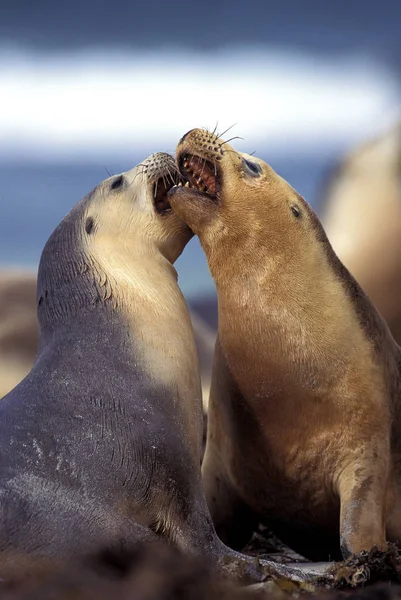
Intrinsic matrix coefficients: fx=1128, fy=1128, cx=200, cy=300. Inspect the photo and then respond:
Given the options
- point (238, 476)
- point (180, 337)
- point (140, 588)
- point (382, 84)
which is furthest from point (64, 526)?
point (382, 84)

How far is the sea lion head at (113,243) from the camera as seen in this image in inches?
163

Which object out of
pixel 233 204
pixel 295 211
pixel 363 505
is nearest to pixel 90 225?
pixel 233 204

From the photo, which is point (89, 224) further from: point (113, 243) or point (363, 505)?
point (363, 505)

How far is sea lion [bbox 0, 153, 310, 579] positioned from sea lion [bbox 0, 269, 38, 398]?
1.88 m

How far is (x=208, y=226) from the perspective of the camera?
4477mm

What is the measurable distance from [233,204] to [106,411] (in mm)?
1115

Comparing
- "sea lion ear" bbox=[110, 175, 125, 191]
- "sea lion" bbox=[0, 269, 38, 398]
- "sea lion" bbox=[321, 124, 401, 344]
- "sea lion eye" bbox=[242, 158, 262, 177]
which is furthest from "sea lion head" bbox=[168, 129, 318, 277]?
"sea lion" bbox=[0, 269, 38, 398]

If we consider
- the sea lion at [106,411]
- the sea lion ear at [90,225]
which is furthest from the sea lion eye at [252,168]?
the sea lion ear at [90,225]

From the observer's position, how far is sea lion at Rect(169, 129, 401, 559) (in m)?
4.36

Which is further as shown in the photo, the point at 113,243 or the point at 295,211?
the point at 295,211

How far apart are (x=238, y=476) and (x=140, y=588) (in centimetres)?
148

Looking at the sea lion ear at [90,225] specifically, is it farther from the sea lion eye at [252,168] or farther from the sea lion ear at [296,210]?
the sea lion ear at [296,210]

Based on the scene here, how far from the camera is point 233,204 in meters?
4.48

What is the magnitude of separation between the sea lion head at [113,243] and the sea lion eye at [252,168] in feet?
0.98
